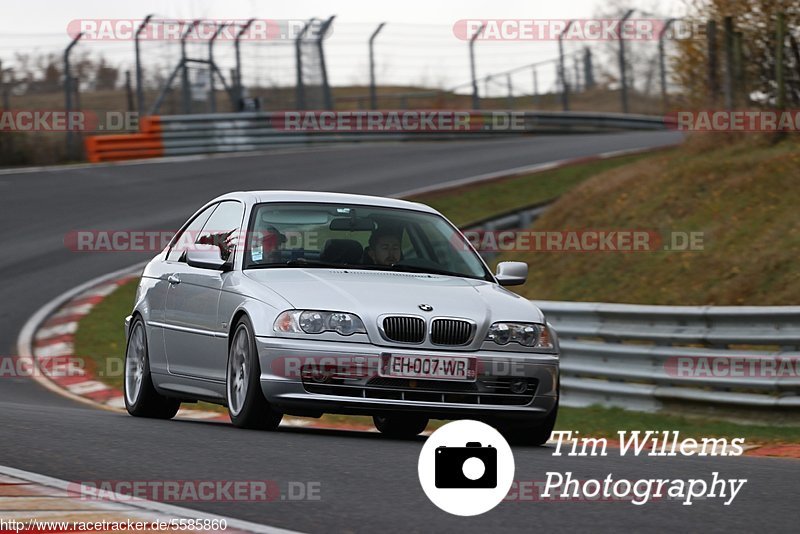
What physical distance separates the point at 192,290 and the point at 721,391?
13.5ft

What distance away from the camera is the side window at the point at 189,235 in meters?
9.82

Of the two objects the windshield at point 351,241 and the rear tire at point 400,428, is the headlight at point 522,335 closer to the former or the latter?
the windshield at point 351,241

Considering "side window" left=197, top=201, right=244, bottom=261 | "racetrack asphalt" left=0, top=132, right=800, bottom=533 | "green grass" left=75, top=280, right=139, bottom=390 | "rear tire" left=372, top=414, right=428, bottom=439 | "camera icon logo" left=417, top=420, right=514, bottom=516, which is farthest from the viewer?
"green grass" left=75, top=280, right=139, bottom=390

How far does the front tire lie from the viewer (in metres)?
7.96

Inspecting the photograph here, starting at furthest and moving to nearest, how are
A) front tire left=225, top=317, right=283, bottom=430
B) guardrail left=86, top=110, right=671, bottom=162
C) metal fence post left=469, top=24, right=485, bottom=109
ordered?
metal fence post left=469, top=24, right=485, bottom=109, guardrail left=86, top=110, right=671, bottom=162, front tire left=225, top=317, right=283, bottom=430

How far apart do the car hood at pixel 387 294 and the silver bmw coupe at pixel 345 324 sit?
1 centimetres

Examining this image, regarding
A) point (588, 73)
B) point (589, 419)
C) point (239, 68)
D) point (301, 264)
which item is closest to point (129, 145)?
point (239, 68)

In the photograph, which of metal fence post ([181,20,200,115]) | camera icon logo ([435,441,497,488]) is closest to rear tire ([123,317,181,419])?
camera icon logo ([435,441,497,488])

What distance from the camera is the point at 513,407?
8148 millimetres

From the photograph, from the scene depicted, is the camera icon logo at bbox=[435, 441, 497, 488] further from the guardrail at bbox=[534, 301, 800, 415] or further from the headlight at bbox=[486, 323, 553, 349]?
the guardrail at bbox=[534, 301, 800, 415]

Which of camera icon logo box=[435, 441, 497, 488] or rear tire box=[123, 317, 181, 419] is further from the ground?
camera icon logo box=[435, 441, 497, 488]

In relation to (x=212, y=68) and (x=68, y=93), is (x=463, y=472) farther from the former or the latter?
(x=212, y=68)

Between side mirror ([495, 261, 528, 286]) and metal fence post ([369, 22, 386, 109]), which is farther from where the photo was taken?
metal fence post ([369, 22, 386, 109])

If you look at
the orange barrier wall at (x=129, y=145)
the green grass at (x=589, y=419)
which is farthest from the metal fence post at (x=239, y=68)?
the green grass at (x=589, y=419)
